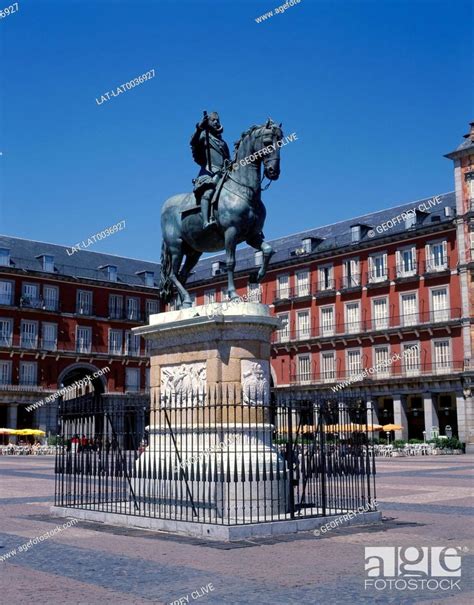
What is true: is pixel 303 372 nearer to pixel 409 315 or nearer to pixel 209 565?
pixel 409 315

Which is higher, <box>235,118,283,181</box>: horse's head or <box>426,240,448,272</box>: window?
<box>426,240,448,272</box>: window

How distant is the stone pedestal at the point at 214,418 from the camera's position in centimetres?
1085

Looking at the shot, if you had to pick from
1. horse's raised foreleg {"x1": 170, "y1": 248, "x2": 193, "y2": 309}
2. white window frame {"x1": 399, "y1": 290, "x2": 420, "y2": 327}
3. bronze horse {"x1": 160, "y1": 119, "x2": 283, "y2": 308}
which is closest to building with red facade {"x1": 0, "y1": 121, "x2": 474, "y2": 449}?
white window frame {"x1": 399, "y1": 290, "x2": 420, "y2": 327}

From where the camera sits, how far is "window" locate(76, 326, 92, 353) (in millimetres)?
60875

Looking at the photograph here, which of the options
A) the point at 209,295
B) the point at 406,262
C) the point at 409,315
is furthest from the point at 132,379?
the point at 406,262

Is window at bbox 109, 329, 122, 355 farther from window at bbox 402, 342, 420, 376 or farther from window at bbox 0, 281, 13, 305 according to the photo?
window at bbox 402, 342, 420, 376

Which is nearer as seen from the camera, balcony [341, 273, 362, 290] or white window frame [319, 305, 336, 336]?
balcony [341, 273, 362, 290]

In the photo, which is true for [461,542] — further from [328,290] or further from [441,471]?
[328,290]

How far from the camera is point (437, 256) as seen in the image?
50031mm

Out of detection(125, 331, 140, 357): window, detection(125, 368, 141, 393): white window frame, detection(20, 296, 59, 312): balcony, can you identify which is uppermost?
detection(20, 296, 59, 312): balcony

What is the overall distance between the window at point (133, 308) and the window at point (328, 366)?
17544 mm

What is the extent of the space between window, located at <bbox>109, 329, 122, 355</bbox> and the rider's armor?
5078 centimetres

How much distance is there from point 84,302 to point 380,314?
24096mm

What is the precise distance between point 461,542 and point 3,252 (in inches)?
2088
